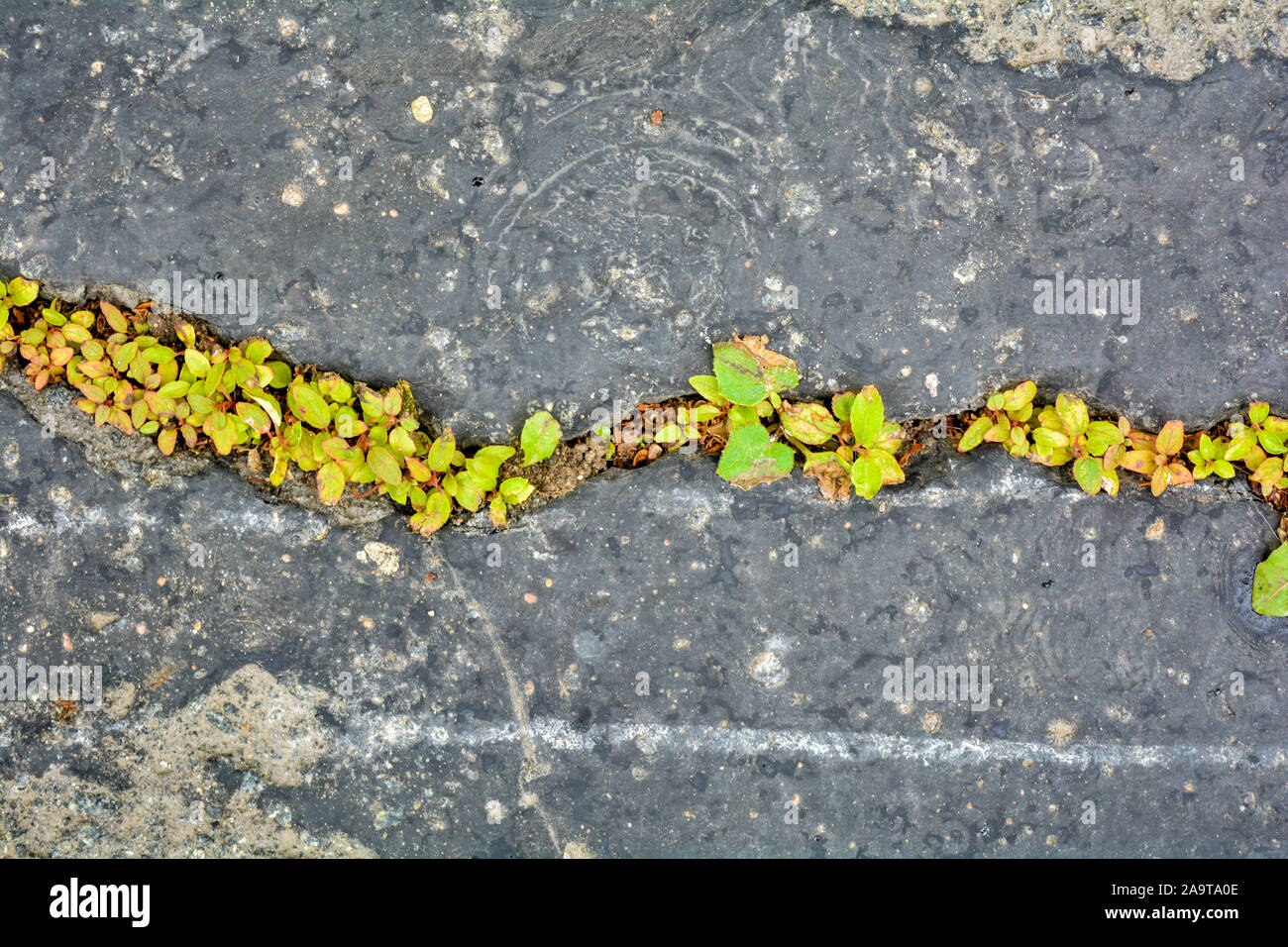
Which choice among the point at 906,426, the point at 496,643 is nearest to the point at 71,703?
the point at 496,643

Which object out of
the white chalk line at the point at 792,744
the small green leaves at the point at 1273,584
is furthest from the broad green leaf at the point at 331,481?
the small green leaves at the point at 1273,584

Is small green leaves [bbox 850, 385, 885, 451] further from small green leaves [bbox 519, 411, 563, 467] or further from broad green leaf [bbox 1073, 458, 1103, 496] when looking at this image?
small green leaves [bbox 519, 411, 563, 467]

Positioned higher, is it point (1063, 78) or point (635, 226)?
point (1063, 78)

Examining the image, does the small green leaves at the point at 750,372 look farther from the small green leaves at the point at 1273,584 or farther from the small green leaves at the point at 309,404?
the small green leaves at the point at 1273,584

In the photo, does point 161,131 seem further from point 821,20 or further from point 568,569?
point 821,20

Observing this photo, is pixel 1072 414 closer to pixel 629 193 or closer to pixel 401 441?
pixel 629 193

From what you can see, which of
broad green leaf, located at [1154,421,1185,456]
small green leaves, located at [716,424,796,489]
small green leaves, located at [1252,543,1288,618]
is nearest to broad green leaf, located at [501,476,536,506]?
small green leaves, located at [716,424,796,489]

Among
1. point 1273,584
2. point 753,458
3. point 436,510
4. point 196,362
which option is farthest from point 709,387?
point 1273,584
